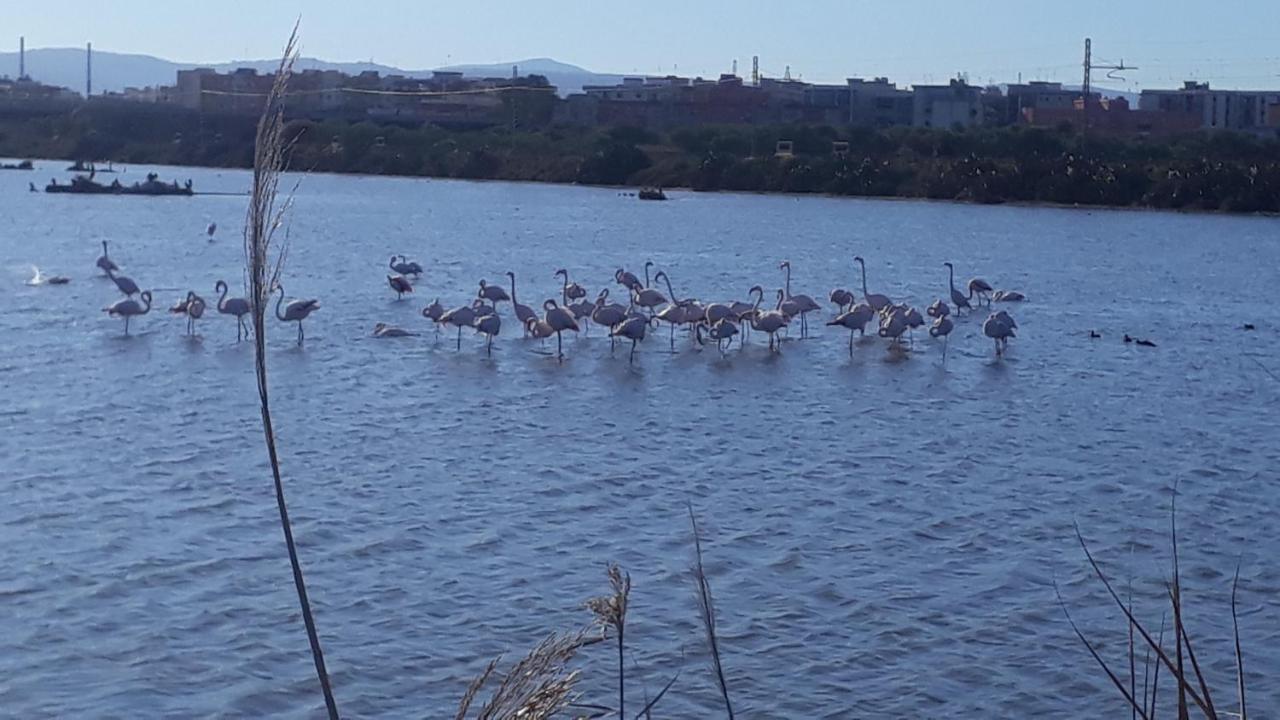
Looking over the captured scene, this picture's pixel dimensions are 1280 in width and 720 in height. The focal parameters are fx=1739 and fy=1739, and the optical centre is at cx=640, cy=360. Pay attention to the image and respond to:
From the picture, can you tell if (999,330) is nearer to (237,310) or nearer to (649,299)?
(649,299)

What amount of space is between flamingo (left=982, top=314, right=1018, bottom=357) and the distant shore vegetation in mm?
28449

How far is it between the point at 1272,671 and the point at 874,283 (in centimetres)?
1872

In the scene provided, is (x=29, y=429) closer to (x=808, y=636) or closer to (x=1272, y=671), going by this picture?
(x=808, y=636)

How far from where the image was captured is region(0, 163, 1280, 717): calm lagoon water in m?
6.59

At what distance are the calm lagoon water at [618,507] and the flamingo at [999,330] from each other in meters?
0.26

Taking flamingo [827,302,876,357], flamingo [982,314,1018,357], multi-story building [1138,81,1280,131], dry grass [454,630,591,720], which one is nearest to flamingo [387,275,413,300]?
flamingo [827,302,876,357]

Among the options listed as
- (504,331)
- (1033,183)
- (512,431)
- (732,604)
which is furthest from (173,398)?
(1033,183)

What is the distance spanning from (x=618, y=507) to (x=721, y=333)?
275 inches

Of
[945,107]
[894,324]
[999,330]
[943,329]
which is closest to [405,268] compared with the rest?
[894,324]

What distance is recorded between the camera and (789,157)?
Result: 59.4 m

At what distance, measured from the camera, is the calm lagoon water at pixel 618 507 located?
6.59 m

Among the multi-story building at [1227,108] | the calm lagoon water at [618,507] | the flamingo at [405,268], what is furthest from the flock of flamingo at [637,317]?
the multi-story building at [1227,108]

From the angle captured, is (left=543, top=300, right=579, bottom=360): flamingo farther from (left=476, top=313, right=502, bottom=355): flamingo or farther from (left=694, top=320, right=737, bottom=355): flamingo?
(left=694, top=320, right=737, bottom=355): flamingo

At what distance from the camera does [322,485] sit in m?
9.76
